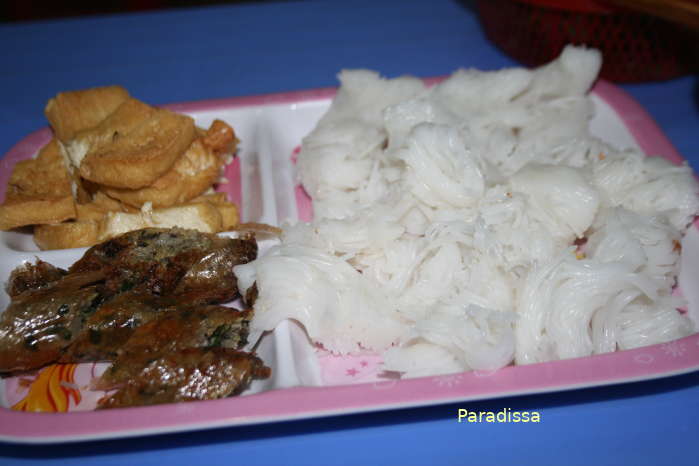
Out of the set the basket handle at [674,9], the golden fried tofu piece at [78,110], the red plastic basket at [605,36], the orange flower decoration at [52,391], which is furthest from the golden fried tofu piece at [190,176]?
the basket handle at [674,9]

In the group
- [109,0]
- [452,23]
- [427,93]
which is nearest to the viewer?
[427,93]

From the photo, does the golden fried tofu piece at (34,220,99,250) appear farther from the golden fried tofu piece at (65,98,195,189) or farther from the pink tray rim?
the pink tray rim

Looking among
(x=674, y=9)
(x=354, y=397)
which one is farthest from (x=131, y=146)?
(x=674, y=9)

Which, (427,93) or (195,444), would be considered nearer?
(195,444)

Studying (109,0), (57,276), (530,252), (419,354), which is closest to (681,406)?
(530,252)

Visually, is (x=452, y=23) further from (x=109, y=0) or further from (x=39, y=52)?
(x=109, y=0)

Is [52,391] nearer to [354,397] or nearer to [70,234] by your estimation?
[70,234]

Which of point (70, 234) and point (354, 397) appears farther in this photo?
point (70, 234)
